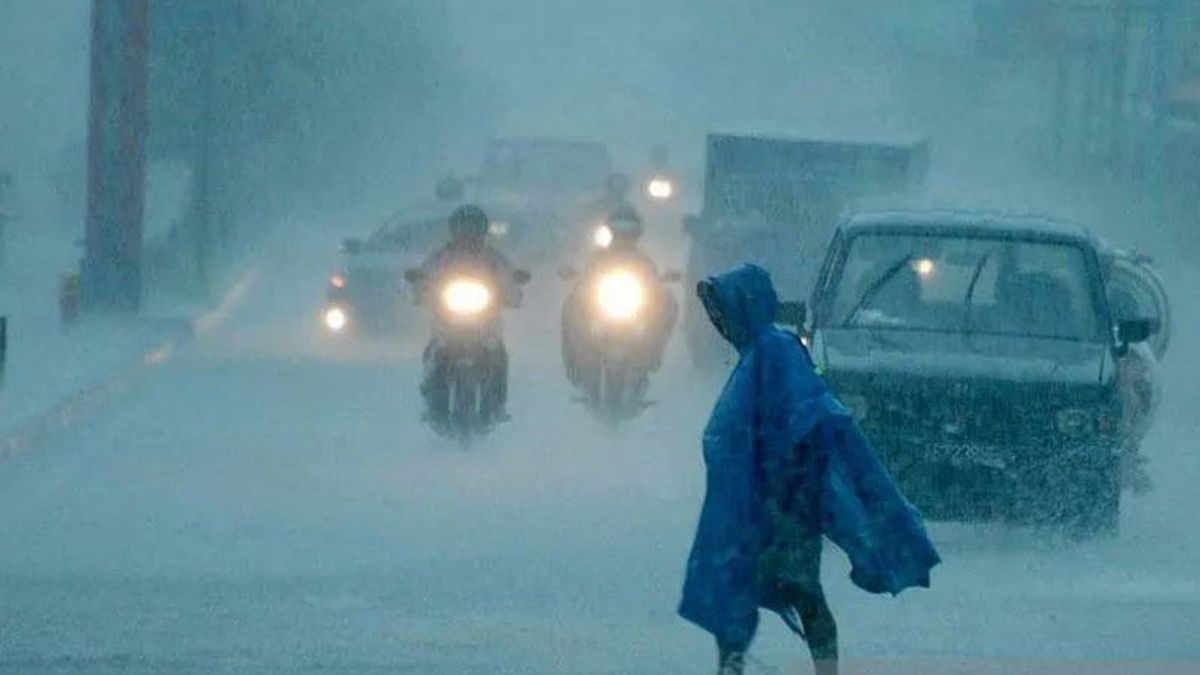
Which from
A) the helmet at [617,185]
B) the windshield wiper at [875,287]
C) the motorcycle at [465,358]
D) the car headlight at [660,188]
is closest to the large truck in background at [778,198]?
the helmet at [617,185]

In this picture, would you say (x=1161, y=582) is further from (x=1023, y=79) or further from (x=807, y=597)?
(x=1023, y=79)

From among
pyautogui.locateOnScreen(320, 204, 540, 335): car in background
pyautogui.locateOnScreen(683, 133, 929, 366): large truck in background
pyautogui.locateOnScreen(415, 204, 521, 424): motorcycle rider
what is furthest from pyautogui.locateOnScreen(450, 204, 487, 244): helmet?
pyautogui.locateOnScreen(320, 204, 540, 335): car in background

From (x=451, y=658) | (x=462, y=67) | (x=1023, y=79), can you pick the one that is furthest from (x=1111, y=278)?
(x=462, y=67)

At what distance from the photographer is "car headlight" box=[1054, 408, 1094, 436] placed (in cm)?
1506

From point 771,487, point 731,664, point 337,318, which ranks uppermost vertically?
point 337,318

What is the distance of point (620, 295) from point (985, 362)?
630 cm

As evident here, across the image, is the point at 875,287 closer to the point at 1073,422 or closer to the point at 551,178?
the point at 1073,422

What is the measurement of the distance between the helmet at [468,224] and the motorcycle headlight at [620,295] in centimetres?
159

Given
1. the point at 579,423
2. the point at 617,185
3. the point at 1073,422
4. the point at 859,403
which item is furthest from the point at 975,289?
the point at 617,185

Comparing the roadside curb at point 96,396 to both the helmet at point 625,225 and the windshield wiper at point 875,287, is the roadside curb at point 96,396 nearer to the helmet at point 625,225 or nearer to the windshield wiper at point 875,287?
the helmet at point 625,225

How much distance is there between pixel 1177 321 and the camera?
3903 cm

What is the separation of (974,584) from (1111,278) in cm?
591

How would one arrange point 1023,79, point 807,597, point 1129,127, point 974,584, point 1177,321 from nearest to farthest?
point 807,597, point 974,584, point 1177,321, point 1129,127, point 1023,79

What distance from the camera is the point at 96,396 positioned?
21500mm
